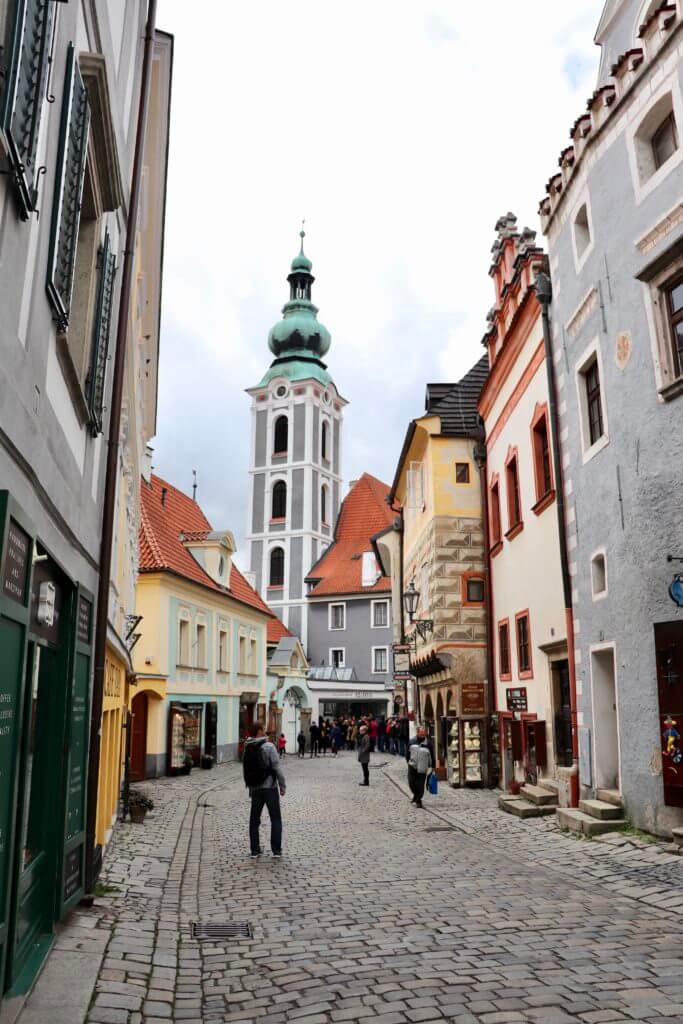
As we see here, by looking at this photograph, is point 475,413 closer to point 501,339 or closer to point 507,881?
point 501,339

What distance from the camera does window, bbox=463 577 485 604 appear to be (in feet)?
74.2

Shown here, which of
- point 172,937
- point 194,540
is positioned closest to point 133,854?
point 172,937

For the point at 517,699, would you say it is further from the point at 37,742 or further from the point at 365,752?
the point at 37,742

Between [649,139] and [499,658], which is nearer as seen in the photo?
[649,139]

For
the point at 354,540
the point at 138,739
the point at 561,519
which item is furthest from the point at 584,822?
the point at 354,540

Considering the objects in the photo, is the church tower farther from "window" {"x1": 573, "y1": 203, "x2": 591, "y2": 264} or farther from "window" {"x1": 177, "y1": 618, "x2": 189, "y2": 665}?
"window" {"x1": 573, "y1": 203, "x2": 591, "y2": 264}

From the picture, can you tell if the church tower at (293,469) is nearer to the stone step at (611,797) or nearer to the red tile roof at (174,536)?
the red tile roof at (174,536)

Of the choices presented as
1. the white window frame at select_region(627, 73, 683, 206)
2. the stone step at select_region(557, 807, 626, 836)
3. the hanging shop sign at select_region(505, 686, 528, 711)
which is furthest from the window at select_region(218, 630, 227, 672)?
the white window frame at select_region(627, 73, 683, 206)

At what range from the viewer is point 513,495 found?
19797mm

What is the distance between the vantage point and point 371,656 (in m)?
62.9

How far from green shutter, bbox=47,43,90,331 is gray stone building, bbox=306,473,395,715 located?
53.0 metres

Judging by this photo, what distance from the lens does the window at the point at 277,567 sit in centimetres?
7025

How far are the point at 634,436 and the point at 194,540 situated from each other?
23.5 meters

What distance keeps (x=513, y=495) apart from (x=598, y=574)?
6.38 m
